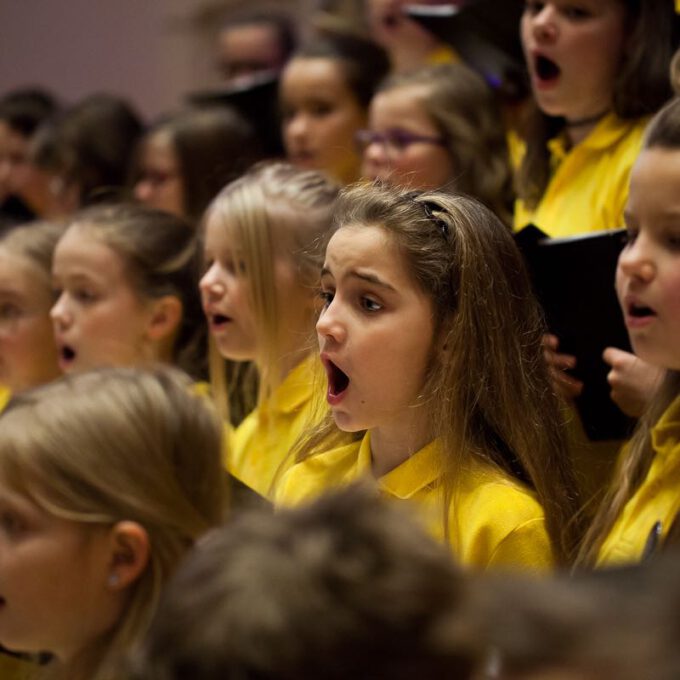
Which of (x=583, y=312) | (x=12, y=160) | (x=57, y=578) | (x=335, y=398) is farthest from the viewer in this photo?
(x=12, y=160)

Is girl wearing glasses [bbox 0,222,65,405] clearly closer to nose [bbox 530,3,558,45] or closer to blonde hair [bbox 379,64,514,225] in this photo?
blonde hair [bbox 379,64,514,225]

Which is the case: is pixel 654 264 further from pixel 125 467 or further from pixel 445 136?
pixel 445 136

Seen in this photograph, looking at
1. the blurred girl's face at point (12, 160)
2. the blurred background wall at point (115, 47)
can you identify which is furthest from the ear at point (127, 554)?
the blurred background wall at point (115, 47)

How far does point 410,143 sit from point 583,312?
0.87 m

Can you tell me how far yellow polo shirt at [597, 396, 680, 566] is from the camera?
1364 mm

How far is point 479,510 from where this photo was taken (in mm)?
1448

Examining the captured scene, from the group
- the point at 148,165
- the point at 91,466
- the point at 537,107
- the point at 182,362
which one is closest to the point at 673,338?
the point at 91,466

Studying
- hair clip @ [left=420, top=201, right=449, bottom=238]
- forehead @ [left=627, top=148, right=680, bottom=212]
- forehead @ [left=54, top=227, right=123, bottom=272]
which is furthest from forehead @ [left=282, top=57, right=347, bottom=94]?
forehead @ [left=627, top=148, right=680, bottom=212]

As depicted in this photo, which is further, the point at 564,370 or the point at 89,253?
the point at 89,253

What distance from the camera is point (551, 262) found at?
1.70 meters

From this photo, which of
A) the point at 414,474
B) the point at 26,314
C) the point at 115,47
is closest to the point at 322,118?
the point at 26,314

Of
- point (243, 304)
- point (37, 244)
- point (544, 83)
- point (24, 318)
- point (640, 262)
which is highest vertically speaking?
point (640, 262)

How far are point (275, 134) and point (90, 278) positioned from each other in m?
0.99

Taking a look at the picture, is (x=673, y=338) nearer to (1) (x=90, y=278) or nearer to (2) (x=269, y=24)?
(1) (x=90, y=278)
